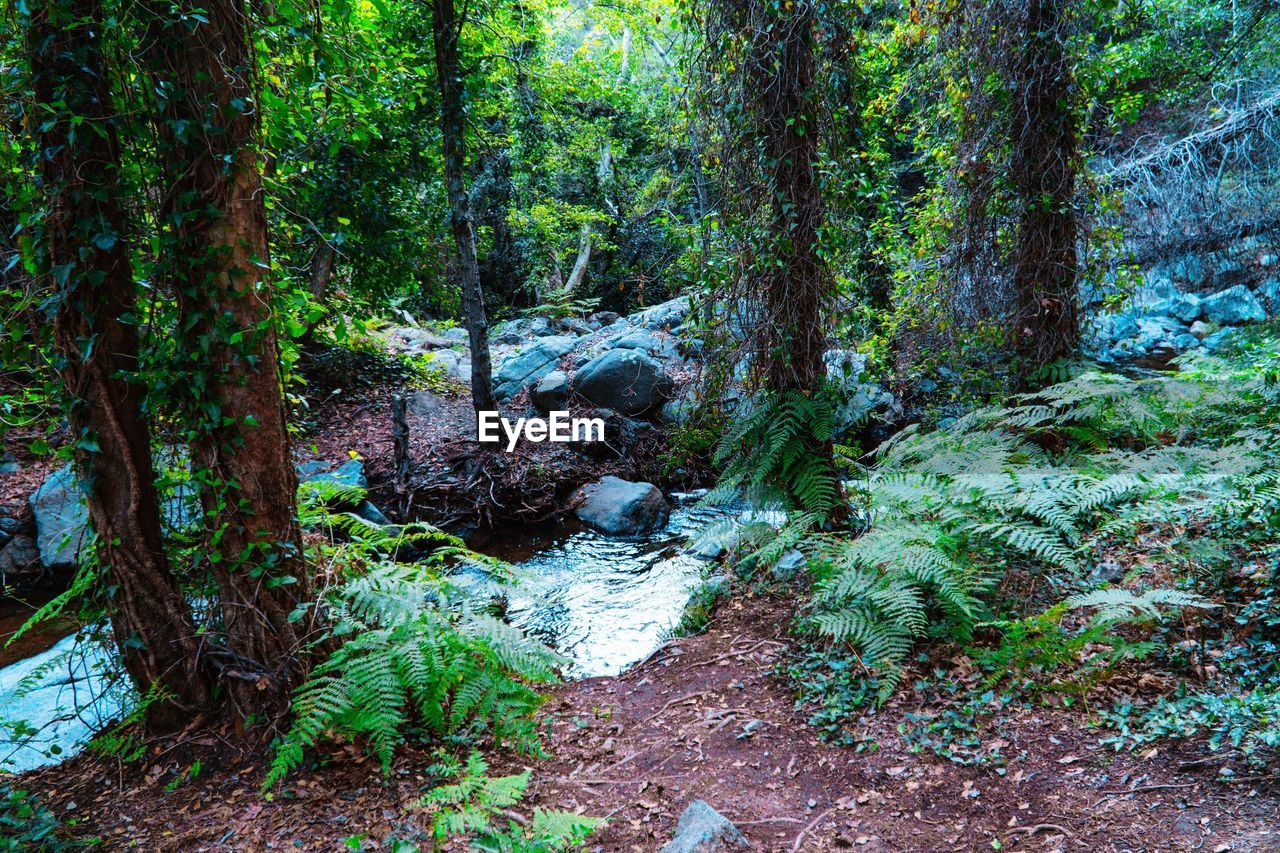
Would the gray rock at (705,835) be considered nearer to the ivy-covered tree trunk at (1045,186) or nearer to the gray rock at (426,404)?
the ivy-covered tree trunk at (1045,186)

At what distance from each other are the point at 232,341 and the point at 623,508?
5.50 m

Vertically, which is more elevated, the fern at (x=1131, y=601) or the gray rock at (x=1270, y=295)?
the gray rock at (x=1270, y=295)

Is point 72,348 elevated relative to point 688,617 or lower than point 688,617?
elevated

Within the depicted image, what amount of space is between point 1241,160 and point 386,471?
10.4 metres

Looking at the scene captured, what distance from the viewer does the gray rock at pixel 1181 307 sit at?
13094 millimetres

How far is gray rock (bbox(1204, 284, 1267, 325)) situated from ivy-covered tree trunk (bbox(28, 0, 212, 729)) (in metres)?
15.5

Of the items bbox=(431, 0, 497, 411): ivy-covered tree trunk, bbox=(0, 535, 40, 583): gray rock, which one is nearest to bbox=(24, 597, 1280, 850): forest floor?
bbox=(0, 535, 40, 583): gray rock

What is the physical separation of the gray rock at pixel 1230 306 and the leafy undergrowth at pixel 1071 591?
10440mm

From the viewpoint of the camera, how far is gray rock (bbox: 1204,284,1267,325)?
11.9 meters

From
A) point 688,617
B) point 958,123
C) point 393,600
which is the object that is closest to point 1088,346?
point 958,123

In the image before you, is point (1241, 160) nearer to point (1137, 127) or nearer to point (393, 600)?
point (1137, 127)

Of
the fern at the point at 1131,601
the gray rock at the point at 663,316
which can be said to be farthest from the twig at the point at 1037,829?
the gray rock at the point at 663,316

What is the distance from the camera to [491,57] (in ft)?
28.4

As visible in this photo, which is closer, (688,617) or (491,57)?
(688,617)
